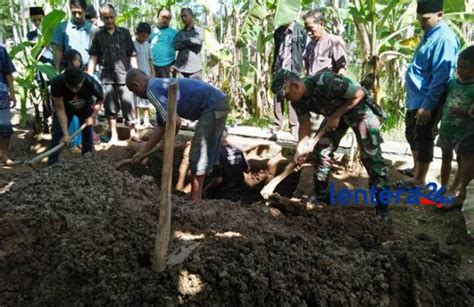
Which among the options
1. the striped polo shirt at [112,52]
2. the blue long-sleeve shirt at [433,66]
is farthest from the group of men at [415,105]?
the striped polo shirt at [112,52]

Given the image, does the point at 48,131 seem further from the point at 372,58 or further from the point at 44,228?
the point at 372,58

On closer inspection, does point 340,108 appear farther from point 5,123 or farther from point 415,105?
point 5,123

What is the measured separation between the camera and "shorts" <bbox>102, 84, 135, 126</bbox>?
5395 millimetres

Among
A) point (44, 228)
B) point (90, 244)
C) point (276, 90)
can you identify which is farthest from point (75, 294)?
point (276, 90)

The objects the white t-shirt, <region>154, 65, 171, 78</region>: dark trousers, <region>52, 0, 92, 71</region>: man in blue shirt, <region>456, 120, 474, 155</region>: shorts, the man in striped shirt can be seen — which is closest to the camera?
<region>456, 120, 474, 155</region>: shorts

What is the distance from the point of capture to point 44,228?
2623mm

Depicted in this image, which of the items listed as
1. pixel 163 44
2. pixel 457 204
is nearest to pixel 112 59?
pixel 163 44

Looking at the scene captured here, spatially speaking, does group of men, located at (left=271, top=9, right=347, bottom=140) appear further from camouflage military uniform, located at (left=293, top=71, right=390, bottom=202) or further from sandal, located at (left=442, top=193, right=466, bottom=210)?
sandal, located at (left=442, top=193, right=466, bottom=210)

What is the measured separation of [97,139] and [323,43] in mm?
3163

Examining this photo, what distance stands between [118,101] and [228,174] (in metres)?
1.92

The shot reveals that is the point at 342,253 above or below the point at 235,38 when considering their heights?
below

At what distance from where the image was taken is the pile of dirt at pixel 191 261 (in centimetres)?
215

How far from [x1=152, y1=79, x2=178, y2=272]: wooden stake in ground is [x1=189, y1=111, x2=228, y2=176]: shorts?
1649mm

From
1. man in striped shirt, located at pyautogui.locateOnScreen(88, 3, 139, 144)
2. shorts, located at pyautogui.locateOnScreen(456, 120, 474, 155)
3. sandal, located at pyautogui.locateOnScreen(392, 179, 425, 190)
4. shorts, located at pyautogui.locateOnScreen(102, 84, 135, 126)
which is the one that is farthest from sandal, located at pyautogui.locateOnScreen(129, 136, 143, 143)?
shorts, located at pyautogui.locateOnScreen(456, 120, 474, 155)
